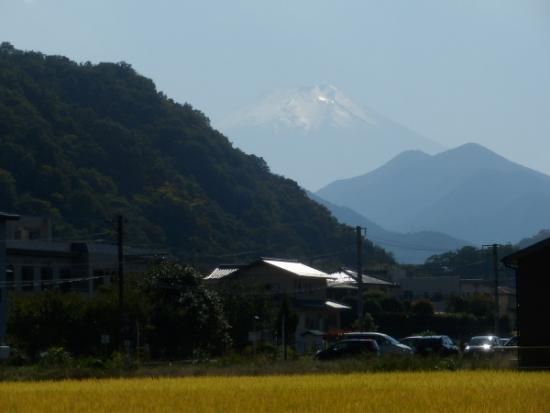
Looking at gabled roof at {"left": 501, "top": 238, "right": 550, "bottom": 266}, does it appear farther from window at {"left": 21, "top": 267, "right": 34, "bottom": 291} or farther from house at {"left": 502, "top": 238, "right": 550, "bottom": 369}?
window at {"left": 21, "top": 267, "right": 34, "bottom": 291}

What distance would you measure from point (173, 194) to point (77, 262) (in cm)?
3404

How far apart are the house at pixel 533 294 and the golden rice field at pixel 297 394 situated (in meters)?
6.48

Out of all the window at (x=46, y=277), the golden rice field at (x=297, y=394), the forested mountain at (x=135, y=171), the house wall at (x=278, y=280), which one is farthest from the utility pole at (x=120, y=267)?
the forested mountain at (x=135, y=171)

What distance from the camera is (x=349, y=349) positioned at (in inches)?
1772

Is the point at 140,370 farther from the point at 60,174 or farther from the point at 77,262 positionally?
the point at 60,174

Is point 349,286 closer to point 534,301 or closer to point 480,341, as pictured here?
point 480,341

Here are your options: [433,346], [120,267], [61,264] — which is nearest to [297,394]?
[120,267]

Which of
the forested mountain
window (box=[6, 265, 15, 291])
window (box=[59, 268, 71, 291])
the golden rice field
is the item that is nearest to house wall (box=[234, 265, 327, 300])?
window (box=[59, 268, 71, 291])

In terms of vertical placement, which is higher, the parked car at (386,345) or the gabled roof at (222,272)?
the gabled roof at (222,272)

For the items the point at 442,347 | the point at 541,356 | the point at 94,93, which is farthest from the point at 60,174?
the point at 541,356

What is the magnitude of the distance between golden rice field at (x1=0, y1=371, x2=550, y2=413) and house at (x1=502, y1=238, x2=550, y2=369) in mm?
6475

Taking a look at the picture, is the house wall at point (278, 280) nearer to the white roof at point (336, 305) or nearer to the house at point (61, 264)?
the white roof at point (336, 305)

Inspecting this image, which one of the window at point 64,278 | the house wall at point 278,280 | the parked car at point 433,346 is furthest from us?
the house wall at point 278,280

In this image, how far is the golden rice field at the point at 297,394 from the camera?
23453mm
